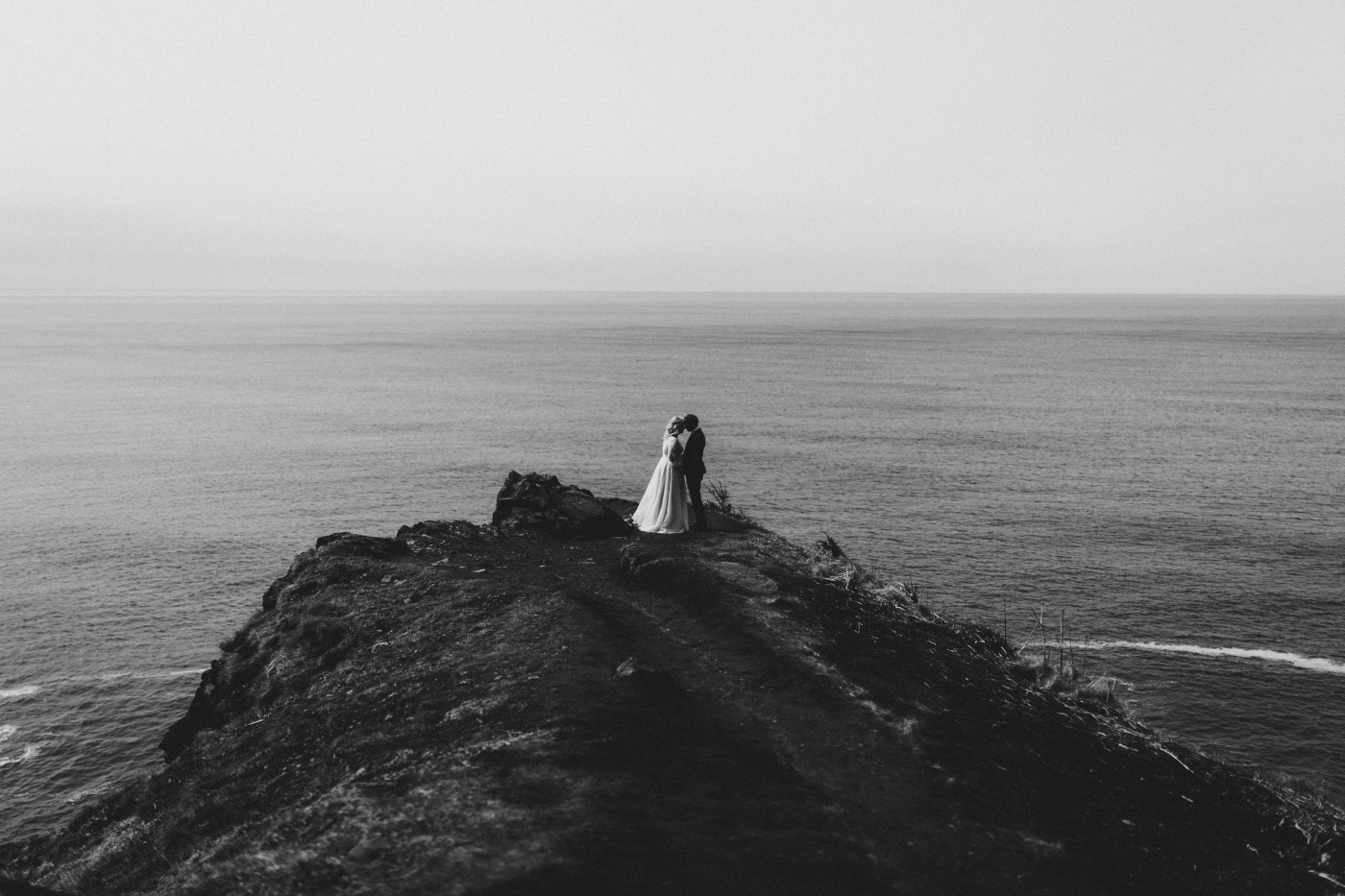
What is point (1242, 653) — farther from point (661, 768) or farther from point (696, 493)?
point (661, 768)

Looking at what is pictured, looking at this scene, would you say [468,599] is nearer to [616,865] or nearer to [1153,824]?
[616,865]

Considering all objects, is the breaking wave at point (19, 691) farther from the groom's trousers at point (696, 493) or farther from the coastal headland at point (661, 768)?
the groom's trousers at point (696, 493)

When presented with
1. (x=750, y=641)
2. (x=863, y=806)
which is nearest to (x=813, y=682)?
(x=750, y=641)

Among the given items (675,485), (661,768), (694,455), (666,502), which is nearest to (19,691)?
(666,502)

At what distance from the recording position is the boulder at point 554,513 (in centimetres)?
3142

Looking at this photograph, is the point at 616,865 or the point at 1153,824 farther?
the point at 1153,824

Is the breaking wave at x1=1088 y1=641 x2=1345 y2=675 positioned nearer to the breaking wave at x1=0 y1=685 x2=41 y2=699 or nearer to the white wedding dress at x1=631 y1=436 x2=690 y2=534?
the white wedding dress at x1=631 y1=436 x2=690 y2=534

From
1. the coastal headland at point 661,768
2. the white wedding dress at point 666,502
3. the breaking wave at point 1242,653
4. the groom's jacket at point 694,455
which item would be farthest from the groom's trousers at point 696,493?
the breaking wave at point 1242,653

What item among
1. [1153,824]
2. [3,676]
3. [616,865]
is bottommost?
[3,676]

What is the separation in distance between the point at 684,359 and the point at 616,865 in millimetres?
165093

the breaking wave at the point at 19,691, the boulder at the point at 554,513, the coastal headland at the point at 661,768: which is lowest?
the breaking wave at the point at 19,691

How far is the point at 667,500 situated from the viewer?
31.2 m

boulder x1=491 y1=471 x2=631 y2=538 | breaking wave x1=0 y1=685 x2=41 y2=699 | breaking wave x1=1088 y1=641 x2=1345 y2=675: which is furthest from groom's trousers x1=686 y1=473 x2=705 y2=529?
breaking wave x1=0 y1=685 x2=41 y2=699

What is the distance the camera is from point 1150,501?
193 ft
